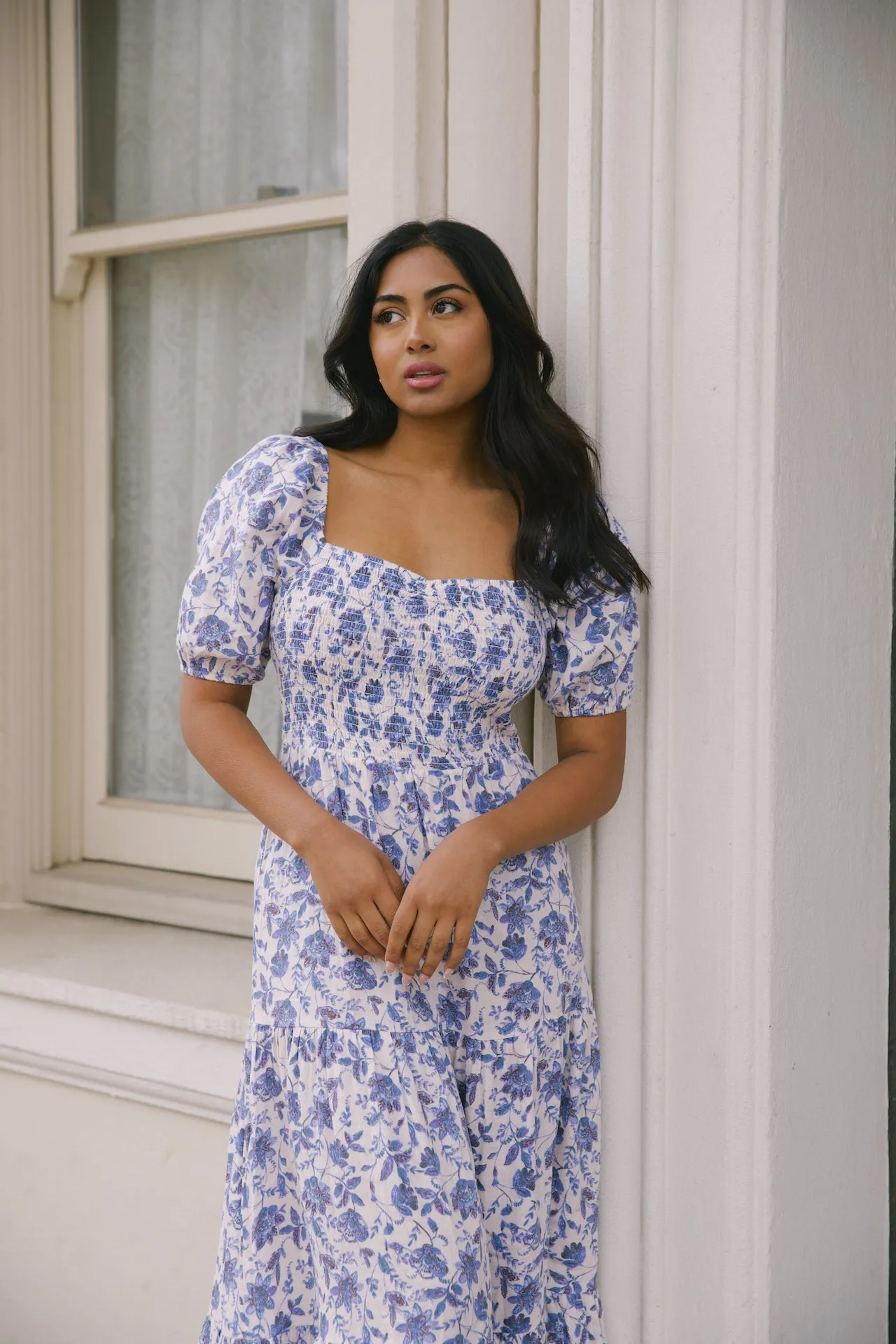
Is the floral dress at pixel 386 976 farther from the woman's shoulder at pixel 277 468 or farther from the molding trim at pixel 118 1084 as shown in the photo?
the molding trim at pixel 118 1084

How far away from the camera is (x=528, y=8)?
199cm

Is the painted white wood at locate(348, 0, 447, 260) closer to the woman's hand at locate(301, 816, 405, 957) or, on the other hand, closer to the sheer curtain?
the sheer curtain

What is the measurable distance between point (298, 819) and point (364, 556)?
34 cm

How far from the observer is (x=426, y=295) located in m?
1.78

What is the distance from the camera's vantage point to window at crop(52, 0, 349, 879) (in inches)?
106

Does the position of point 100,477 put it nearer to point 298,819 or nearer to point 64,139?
point 64,139

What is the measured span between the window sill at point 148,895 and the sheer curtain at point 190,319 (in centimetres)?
17

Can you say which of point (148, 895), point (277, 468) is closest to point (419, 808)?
point (277, 468)

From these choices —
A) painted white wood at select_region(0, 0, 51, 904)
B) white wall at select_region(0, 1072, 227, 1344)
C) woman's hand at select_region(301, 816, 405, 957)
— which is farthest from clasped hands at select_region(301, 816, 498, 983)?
painted white wood at select_region(0, 0, 51, 904)

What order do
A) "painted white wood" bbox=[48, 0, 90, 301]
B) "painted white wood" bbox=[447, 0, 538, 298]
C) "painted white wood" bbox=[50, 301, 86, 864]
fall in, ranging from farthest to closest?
"painted white wood" bbox=[50, 301, 86, 864]
"painted white wood" bbox=[48, 0, 90, 301]
"painted white wood" bbox=[447, 0, 538, 298]

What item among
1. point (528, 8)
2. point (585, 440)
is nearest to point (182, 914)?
point (585, 440)

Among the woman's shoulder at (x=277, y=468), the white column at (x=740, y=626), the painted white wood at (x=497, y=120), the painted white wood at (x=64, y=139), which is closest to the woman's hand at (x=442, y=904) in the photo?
the white column at (x=740, y=626)

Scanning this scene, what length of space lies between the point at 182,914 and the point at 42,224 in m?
1.44

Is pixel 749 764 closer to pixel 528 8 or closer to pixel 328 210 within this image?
pixel 528 8
